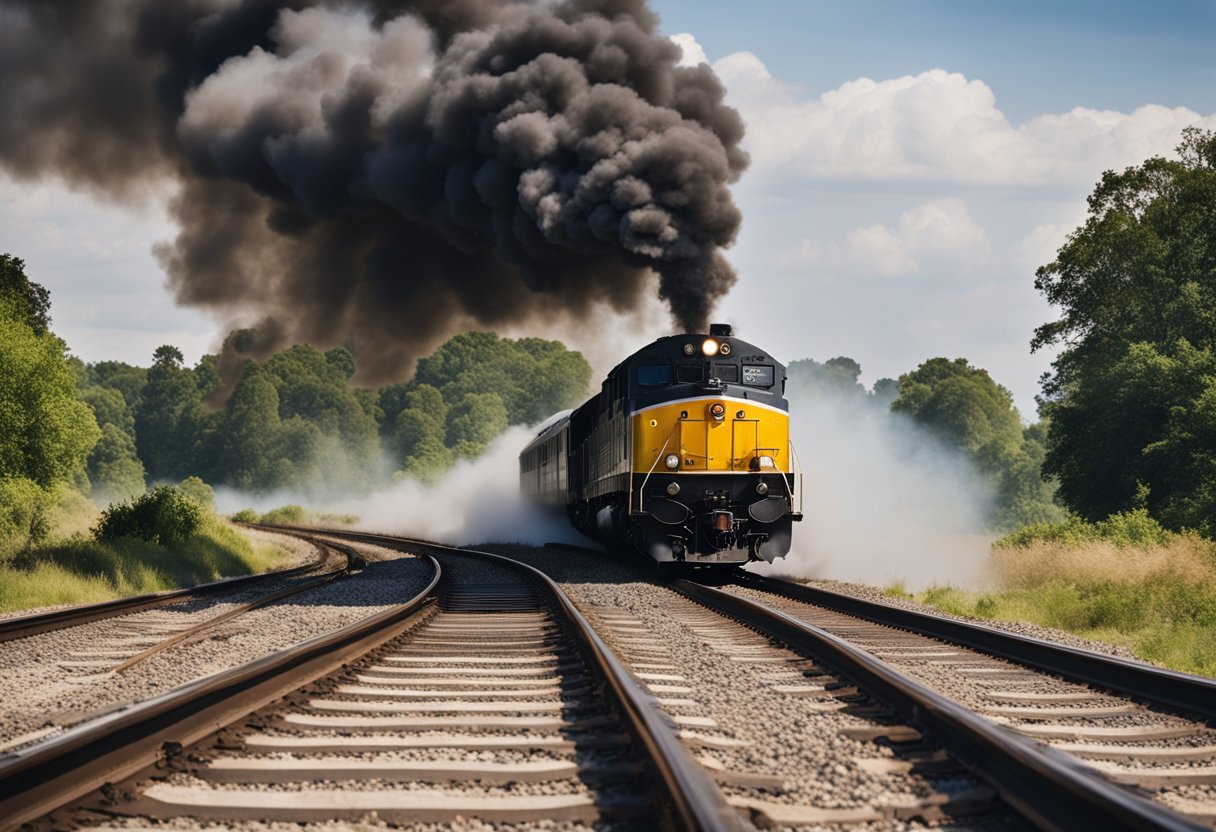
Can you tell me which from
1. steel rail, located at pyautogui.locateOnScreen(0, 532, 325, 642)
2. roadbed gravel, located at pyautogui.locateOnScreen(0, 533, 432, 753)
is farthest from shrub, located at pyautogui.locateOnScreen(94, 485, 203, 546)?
roadbed gravel, located at pyautogui.locateOnScreen(0, 533, 432, 753)

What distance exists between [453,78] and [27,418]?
56.8ft

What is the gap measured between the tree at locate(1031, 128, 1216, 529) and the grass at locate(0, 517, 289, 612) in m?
22.5

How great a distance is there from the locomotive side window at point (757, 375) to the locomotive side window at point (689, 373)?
2.38 ft

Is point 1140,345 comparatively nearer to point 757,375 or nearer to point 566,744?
point 757,375

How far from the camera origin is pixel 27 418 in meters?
35.2

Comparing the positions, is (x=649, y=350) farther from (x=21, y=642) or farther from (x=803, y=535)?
(x=21, y=642)

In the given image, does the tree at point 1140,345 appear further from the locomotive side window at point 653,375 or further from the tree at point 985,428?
the tree at point 985,428

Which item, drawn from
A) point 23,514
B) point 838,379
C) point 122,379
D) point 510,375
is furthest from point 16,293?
point 838,379

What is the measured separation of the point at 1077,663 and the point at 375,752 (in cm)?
541

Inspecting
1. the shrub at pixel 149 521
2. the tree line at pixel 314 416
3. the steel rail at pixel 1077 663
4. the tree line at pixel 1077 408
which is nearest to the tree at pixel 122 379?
the tree line at pixel 314 416

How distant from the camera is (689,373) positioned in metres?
18.3

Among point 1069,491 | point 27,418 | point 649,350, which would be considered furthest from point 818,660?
point 27,418

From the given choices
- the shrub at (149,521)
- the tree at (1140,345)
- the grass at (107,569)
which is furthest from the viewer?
the tree at (1140,345)

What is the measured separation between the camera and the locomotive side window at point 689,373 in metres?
18.2
